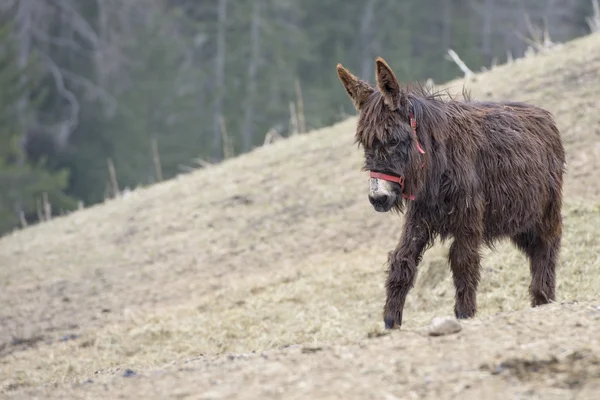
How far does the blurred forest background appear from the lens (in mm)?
34844

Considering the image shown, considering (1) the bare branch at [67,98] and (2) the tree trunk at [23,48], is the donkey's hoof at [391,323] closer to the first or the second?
(2) the tree trunk at [23,48]

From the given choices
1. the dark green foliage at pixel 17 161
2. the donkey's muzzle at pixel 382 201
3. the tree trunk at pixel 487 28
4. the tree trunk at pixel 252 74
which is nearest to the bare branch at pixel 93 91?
the dark green foliage at pixel 17 161

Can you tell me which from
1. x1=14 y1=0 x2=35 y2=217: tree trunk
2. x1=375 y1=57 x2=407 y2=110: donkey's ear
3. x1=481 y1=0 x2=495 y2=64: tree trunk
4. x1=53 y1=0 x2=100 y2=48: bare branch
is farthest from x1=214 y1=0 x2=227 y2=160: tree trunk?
x1=375 y1=57 x2=407 y2=110: donkey's ear

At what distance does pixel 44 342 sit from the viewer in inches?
372

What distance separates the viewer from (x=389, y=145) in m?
5.73

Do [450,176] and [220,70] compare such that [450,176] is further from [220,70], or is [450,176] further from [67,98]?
[220,70]

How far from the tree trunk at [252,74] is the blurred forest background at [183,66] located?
0.06m

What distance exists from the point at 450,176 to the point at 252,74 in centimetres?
3576

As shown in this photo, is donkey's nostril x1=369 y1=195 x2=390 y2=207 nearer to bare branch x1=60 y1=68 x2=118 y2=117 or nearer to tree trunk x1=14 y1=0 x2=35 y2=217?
tree trunk x1=14 y1=0 x2=35 y2=217

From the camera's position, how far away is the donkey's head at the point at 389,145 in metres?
5.66

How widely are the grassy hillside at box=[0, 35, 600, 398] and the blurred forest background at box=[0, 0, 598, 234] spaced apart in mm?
19783

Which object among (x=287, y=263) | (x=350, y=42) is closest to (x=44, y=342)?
(x=287, y=263)

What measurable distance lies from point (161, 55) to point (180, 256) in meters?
31.7

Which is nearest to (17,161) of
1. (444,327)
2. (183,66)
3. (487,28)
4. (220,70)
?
(183,66)
